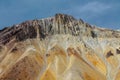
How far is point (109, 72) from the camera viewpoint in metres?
152

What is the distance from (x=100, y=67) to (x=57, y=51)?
14137 millimetres

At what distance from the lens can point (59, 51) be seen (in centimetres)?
15275

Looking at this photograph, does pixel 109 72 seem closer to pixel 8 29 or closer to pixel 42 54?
pixel 42 54

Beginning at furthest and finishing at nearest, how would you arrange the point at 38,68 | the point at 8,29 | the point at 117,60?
the point at 8,29 → the point at 117,60 → the point at 38,68

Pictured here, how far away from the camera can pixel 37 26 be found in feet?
537

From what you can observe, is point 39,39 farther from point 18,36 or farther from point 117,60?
point 117,60

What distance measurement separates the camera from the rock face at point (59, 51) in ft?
468

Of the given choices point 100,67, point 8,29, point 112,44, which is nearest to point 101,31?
point 112,44

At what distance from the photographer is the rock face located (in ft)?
468

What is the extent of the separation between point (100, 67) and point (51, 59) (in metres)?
15.7

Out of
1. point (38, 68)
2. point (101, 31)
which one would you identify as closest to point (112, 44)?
point (101, 31)

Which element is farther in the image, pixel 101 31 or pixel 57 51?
pixel 101 31

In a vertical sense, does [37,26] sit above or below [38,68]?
above

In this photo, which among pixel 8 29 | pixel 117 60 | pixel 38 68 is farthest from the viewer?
pixel 8 29
